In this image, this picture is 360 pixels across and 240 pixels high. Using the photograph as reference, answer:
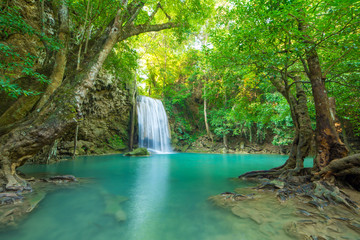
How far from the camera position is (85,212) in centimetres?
257

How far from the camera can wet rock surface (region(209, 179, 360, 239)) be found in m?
1.84

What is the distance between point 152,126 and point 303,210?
17063mm

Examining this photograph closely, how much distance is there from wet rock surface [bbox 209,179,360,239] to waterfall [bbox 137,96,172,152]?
15344 mm

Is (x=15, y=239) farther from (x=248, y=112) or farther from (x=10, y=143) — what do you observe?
(x=248, y=112)

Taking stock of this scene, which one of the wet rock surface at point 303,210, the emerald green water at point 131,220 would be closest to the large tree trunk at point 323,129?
the wet rock surface at point 303,210

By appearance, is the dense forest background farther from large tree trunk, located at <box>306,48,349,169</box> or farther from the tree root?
the tree root

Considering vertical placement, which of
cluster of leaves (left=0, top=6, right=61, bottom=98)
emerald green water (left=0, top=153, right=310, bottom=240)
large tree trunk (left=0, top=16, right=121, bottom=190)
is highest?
cluster of leaves (left=0, top=6, right=61, bottom=98)

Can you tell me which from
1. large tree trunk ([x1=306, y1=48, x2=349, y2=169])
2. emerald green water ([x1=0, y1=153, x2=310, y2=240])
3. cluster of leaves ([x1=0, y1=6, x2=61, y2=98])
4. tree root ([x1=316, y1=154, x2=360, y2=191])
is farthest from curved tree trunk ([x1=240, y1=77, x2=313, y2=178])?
cluster of leaves ([x1=0, y1=6, x2=61, y2=98])

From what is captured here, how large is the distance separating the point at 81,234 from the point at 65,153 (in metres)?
11.9

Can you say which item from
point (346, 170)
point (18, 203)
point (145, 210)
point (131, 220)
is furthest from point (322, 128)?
point (18, 203)

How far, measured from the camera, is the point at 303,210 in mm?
2330

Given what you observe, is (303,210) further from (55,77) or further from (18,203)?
(55,77)

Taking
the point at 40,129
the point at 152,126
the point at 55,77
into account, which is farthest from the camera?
the point at 152,126

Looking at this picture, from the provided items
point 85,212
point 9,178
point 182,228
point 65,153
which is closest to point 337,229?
point 182,228
